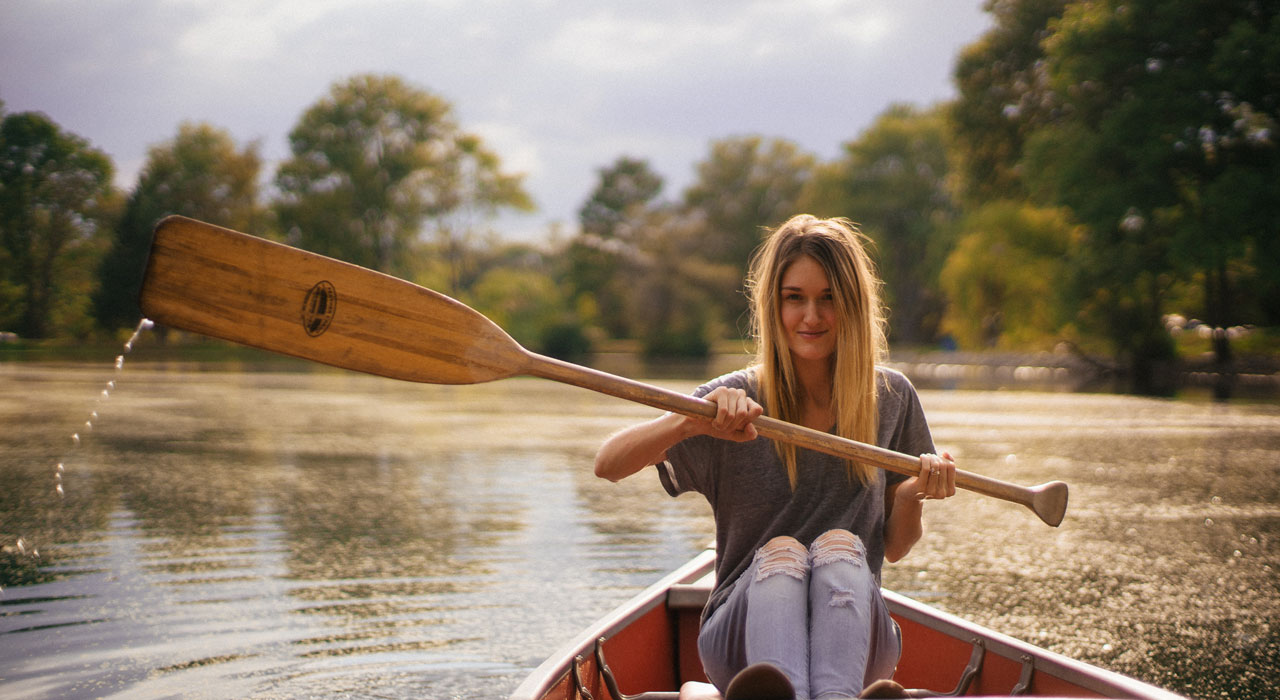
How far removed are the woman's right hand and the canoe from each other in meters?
0.67

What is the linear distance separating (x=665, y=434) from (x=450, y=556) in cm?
418

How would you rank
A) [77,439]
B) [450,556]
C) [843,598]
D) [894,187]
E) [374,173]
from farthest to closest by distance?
[894,187], [374,173], [77,439], [450,556], [843,598]

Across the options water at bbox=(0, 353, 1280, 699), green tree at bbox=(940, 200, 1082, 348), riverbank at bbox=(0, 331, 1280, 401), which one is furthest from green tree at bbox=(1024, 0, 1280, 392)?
water at bbox=(0, 353, 1280, 699)

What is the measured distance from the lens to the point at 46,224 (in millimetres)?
16672

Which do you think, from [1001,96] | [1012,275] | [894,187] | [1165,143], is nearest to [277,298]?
[1165,143]

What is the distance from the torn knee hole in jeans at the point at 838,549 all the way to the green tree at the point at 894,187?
46.3 m

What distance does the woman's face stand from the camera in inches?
99.7

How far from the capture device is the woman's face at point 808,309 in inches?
99.7

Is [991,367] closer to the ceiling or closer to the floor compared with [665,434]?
closer to the floor

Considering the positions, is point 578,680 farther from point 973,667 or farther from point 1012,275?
point 1012,275

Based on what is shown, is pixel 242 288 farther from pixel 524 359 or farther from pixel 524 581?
pixel 524 581

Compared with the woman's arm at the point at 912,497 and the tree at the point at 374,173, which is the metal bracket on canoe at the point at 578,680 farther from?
the tree at the point at 374,173

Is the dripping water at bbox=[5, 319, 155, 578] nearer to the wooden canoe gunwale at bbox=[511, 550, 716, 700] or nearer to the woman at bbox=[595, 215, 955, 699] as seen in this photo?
the wooden canoe gunwale at bbox=[511, 550, 716, 700]

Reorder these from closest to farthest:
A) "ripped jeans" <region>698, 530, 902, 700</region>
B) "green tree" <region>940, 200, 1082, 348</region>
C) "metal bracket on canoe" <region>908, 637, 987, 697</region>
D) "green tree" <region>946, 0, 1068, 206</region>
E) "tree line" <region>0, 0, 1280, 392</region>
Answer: "ripped jeans" <region>698, 530, 902, 700</region>
"metal bracket on canoe" <region>908, 637, 987, 697</region>
"tree line" <region>0, 0, 1280, 392</region>
"green tree" <region>940, 200, 1082, 348</region>
"green tree" <region>946, 0, 1068, 206</region>
